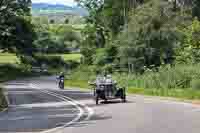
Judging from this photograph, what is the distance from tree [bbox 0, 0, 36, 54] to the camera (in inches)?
4129

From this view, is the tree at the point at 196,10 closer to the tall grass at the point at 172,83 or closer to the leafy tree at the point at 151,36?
the leafy tree at the point at 151,36

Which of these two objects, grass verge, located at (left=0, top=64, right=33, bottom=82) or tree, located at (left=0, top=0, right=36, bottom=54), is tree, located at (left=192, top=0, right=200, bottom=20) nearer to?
grass verge, located at (left=0, top=64, right=33, bottom=82)

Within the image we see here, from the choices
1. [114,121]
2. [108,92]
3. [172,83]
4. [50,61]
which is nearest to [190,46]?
[172,83]

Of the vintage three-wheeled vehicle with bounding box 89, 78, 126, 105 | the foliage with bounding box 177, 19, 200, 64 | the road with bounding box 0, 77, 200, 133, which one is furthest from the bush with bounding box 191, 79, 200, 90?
the road with bounding box 0, 77, 200, 133

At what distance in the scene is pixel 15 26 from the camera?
106812 mm

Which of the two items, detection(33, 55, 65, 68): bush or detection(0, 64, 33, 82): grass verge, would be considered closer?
detection(0, 64, 33, 82): grass verge

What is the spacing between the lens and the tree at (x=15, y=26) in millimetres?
104875

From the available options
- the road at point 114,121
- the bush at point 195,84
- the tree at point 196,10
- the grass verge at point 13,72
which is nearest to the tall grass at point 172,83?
the bush at point 195,84

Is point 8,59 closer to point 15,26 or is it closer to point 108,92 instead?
point 15,26

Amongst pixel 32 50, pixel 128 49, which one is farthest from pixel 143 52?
pixel 32 50

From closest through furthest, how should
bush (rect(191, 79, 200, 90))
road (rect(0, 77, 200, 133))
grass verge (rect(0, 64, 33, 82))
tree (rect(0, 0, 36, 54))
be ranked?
road (rect(0, 77, 200, 133))
bush (rect(191, 79, 200, 90))
grass verge (rect(0, 64, 33, 82))
tree (rect(0, 0, 36, 54))

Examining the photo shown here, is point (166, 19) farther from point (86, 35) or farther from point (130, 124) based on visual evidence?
point (130, 124)

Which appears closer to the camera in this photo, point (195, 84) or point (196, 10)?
point (195, 84)

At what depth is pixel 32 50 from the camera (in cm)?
11581
